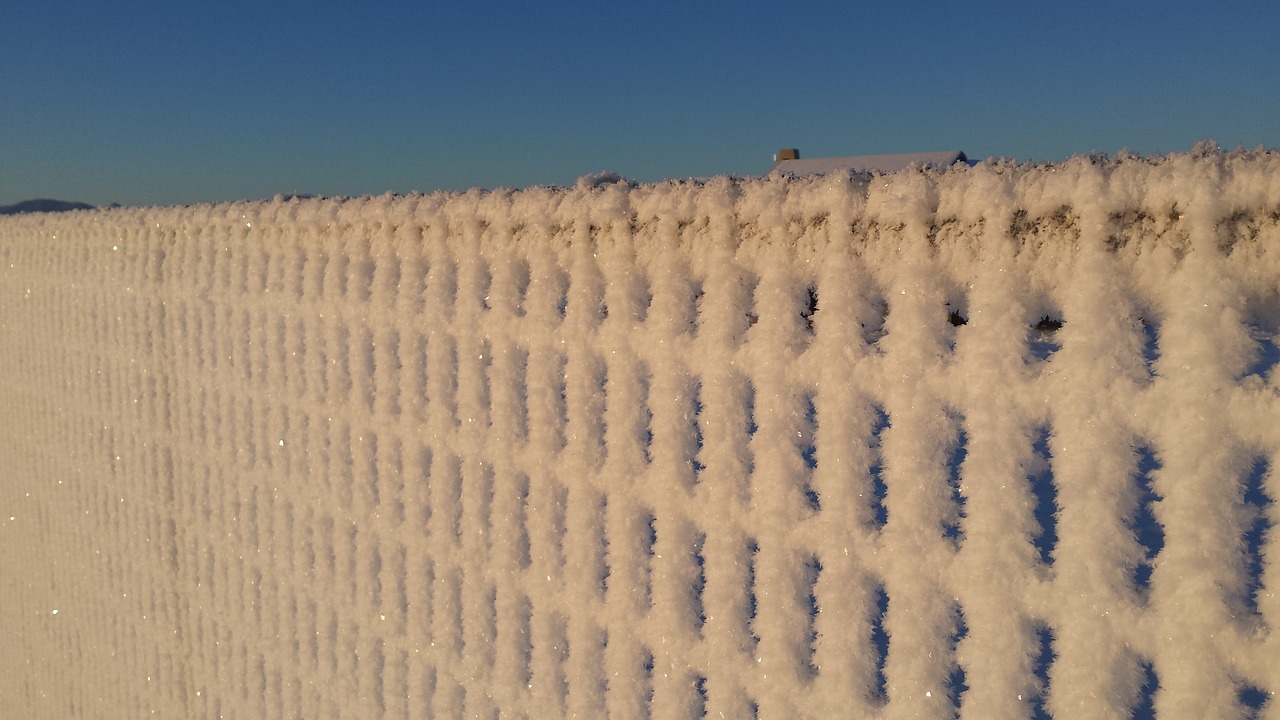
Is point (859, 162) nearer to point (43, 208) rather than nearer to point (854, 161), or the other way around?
point (854, 161)

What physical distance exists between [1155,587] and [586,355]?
462 millimetres

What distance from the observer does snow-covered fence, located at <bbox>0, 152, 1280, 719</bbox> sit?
17.1 inches

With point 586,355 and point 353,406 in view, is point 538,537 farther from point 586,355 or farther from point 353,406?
point 353,406

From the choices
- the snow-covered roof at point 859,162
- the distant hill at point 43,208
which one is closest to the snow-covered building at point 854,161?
the snow-covered roof at point 859,162

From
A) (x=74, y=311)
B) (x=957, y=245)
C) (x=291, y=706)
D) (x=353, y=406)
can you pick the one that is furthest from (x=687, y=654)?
(x=74, y=311)

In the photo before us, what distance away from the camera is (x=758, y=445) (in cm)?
60

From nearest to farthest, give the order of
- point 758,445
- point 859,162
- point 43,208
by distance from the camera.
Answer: point 758,445
point 43,208
point 859,162

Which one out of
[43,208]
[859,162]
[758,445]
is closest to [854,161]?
[859,162]

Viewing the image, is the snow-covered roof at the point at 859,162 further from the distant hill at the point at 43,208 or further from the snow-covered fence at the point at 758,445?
the distant hill at the point at 43,208

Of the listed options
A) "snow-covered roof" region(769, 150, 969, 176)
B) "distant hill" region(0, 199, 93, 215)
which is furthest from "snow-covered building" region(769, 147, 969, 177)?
"distant hill" region(0, 199, 93, 215)

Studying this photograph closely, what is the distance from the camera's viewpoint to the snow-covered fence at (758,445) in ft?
1.42

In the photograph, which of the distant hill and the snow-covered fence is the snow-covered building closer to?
the snow-covered fence

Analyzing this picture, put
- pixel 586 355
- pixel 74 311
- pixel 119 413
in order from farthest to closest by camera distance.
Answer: pixel 74 311 < pixel 119 413 < pixel 586 355

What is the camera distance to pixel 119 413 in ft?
4.96
